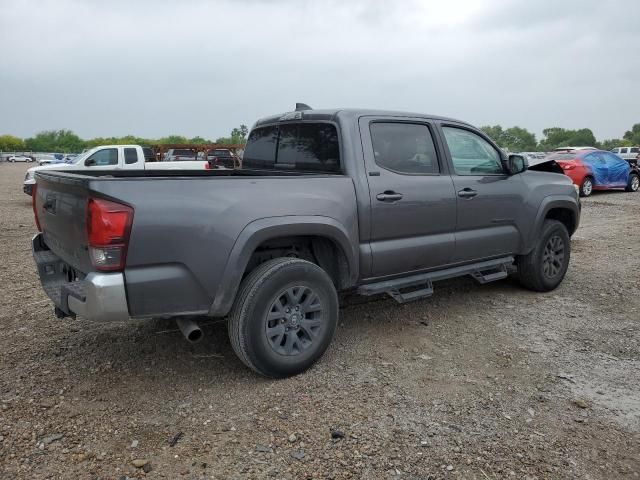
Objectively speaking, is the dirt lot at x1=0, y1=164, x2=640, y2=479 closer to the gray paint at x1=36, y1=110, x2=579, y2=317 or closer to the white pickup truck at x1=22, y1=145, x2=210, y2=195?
the gray paint at x1=36, y1=110, x2=579, y2=317

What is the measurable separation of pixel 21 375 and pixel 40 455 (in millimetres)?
1057

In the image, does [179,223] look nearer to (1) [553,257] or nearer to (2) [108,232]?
(2) [108,232]

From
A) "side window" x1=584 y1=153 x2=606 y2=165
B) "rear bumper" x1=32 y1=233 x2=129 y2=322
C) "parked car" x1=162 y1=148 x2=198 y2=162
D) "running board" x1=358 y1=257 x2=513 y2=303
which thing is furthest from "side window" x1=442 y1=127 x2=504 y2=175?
"parked car" x1=162 y1=148 x2=198 y2=162

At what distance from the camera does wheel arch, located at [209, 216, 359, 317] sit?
3.19m

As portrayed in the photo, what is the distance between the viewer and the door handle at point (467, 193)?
14.8 feet

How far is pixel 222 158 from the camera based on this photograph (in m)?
20.5

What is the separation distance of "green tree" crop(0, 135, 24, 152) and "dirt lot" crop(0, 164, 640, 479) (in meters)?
139

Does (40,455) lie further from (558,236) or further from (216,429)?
(558,236)

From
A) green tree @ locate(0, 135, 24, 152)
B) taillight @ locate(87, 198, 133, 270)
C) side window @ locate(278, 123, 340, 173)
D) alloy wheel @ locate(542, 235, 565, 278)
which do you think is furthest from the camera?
green tree @ locate(0, 135, 24, 152)

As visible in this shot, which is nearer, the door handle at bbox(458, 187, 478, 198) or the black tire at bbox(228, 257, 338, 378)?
the black tire at bbox(228, 257, 338, 378)

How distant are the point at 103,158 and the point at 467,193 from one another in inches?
523

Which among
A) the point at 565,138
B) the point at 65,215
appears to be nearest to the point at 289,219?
the point at 65,215

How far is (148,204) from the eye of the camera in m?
2.90

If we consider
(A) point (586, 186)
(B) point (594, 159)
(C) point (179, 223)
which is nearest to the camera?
(C) point (179, 223)
